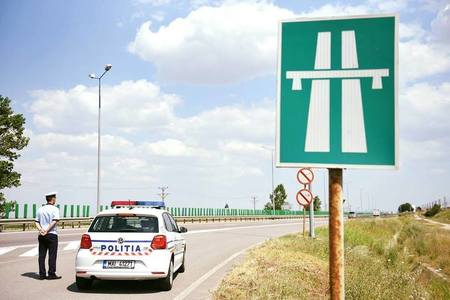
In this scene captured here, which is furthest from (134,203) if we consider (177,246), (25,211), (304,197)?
(25,211)

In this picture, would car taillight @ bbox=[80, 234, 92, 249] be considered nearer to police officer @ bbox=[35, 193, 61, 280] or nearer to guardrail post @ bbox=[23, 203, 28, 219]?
police officer @ bbox=[35, 193, 61, 280]

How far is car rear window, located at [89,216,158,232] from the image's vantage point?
34.8ft

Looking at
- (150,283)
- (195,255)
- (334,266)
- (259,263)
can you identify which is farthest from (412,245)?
(334,266)

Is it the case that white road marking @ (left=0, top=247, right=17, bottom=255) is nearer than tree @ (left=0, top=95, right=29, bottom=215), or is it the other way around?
white road marking @ (left=0, top=247, right=17, bottom=255)

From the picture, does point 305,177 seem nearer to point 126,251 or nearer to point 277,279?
point 277,279

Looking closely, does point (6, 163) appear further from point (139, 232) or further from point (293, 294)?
point (293, 294)

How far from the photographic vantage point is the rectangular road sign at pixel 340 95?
10.7ft

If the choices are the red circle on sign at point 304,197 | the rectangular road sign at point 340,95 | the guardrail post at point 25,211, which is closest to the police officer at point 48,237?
the rectangular road sign at point 340,95

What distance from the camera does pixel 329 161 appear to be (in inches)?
130

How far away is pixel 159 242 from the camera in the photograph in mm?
10375

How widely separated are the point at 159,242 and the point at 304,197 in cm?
1174

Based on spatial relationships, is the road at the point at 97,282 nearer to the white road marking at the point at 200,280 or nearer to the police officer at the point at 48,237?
the white road marking at the point at 200,280

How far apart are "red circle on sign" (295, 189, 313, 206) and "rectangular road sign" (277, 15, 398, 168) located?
1799cm

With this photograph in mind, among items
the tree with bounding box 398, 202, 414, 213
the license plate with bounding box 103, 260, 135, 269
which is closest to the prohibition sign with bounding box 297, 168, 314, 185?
the license plate with bounding box 103, 260, 135, 269
